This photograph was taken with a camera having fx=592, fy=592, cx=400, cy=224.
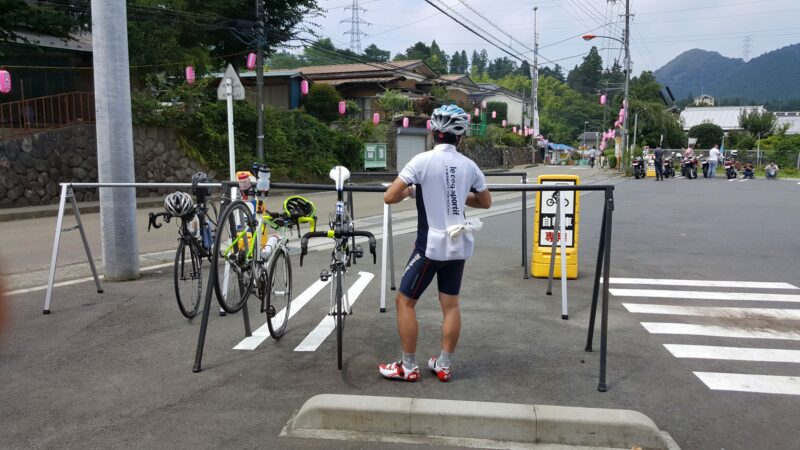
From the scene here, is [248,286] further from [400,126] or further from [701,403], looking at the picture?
[400,126]

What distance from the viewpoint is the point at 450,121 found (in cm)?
415

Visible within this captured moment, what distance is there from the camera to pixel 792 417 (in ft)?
12.9

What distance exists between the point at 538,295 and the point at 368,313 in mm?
2132

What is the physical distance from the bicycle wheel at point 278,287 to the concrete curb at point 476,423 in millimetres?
1498

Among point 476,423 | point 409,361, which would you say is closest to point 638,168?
point 409,361

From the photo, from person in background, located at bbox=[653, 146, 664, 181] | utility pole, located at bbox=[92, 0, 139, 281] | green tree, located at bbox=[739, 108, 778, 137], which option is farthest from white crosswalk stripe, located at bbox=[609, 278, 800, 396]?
green tree, located at bbox=[739, 108, 778, 137]

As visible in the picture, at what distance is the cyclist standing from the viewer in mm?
4070

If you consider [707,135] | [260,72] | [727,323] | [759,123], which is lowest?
[727,323]

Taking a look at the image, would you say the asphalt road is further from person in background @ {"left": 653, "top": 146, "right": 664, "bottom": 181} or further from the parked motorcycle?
the parked motorcycle

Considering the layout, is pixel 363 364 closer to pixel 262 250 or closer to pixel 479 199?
pixel 262 250

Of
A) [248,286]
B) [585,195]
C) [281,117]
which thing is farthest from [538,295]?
[281,117]

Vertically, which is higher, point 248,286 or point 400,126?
point 400,126

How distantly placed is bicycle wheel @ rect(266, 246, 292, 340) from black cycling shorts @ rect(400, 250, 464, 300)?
1.36 meters

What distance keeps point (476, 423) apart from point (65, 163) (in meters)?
17.7
